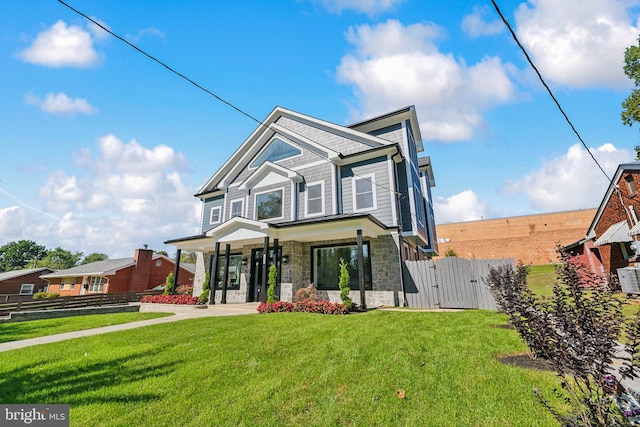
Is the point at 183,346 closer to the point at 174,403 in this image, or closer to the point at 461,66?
the point at 174,403

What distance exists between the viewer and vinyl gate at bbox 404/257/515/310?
1039 cm

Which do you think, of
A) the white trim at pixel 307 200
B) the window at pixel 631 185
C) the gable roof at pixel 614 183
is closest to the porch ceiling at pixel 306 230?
the white trim at pixel 307 200

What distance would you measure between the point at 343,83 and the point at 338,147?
19.0 feet

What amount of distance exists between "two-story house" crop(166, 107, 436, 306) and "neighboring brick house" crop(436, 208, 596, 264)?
1989 cm

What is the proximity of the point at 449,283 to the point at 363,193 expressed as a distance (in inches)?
211

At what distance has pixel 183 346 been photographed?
18.2 feet

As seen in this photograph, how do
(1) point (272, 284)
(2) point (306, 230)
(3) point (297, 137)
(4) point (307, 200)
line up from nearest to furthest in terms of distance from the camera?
(1) point (272, 284), (2) point (306, 230), (4) point (307, 200), (3) point (297, 137)

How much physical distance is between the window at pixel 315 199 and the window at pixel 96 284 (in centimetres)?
2676

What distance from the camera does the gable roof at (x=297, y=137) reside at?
1408cm

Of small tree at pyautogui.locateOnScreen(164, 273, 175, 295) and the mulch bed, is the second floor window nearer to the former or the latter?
small tree at pyautogui.locateOnScreen(164, 273, 175, 295)

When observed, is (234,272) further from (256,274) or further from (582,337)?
(582,337)

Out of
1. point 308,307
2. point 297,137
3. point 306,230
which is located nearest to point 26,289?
point 297,137

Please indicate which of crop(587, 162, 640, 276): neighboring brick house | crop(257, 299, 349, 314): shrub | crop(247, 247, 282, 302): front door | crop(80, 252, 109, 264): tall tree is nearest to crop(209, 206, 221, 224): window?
crop(247, 247, 282, 302): front door

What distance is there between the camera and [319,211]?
13828mm
